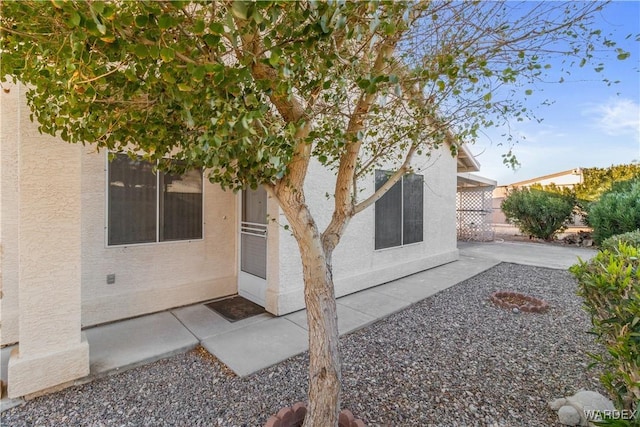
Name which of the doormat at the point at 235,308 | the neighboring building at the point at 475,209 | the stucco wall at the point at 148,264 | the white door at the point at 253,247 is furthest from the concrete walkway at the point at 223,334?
the neighboring building at the point at 475,209

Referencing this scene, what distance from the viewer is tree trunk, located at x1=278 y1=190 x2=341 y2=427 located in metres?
2.14

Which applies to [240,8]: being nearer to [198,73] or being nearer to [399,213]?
[198,73]

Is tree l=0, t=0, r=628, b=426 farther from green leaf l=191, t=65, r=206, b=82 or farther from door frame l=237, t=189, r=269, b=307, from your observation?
door frame l=237, t=189, r=269, b=307

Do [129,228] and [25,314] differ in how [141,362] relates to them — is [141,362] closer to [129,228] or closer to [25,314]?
[25,314]

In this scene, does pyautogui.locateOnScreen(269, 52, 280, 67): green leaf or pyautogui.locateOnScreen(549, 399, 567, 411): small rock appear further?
pyautogui.locateOnScreen(549, 399, 567, 411): small rock

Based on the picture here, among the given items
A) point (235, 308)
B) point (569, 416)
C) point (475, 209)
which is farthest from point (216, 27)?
point (475, 209)

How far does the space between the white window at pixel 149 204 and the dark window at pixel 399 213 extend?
369cm

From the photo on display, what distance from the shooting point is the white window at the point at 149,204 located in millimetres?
4336

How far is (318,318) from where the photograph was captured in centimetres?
221

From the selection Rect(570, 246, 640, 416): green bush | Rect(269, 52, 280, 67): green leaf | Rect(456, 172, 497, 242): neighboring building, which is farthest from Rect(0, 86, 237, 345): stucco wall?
Rect(456, 172, 497, 242): neighboring building

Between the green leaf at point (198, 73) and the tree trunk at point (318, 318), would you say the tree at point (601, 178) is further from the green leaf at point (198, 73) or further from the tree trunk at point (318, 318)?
the green leaf at point (198, 73)

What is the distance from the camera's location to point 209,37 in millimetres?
1384

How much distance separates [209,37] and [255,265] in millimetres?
4321

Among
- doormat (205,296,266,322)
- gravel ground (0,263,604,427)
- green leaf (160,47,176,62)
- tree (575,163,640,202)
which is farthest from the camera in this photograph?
tree (575,163,640,202)
